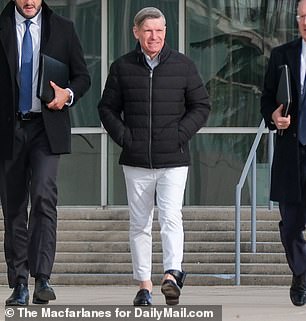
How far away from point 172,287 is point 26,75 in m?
1.55

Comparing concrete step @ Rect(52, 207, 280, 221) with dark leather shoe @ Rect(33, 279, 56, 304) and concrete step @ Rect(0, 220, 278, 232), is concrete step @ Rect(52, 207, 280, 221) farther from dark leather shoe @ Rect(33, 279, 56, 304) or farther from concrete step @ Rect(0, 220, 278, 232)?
dark leather shoe @ Rect(33, 279, 56, 304)

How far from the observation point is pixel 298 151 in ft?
28.6

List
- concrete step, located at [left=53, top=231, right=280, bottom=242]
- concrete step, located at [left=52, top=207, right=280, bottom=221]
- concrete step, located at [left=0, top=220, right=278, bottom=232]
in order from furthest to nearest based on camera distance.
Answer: concrete step, located at [left=52, top=207, right=280, bottom=221], concrete step, located at [left=0, top=220, right=278, bottom=232], concrete step, located at [left=53, top=231, right=280, bottom=242]

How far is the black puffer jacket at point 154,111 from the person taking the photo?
855 centimetres

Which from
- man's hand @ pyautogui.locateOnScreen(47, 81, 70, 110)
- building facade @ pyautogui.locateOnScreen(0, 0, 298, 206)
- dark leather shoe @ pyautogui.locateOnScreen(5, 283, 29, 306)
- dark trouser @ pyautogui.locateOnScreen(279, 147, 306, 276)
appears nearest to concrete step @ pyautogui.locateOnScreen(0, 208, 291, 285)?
building facade @ pyautogui.locateOnScreen(0, 0, 298, 206)

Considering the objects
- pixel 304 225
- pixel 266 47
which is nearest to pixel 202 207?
pixel 266 47

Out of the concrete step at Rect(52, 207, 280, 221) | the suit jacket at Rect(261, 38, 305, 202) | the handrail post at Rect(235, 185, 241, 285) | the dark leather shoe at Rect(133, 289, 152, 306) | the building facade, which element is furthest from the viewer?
the building facade

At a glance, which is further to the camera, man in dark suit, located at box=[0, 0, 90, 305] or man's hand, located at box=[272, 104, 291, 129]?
man's hand, located at box=[272, 104, 291, 129]

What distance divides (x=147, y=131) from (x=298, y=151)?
970 mm

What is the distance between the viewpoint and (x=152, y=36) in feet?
28.2

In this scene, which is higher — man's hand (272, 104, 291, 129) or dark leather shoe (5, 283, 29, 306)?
man's hand (272, 104, 291, 129)

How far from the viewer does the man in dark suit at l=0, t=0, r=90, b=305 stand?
829 centimetres

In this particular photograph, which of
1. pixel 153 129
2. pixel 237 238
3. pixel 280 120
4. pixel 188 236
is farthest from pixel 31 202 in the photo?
pixel 188 236

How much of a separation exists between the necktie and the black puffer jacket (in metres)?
0.58
